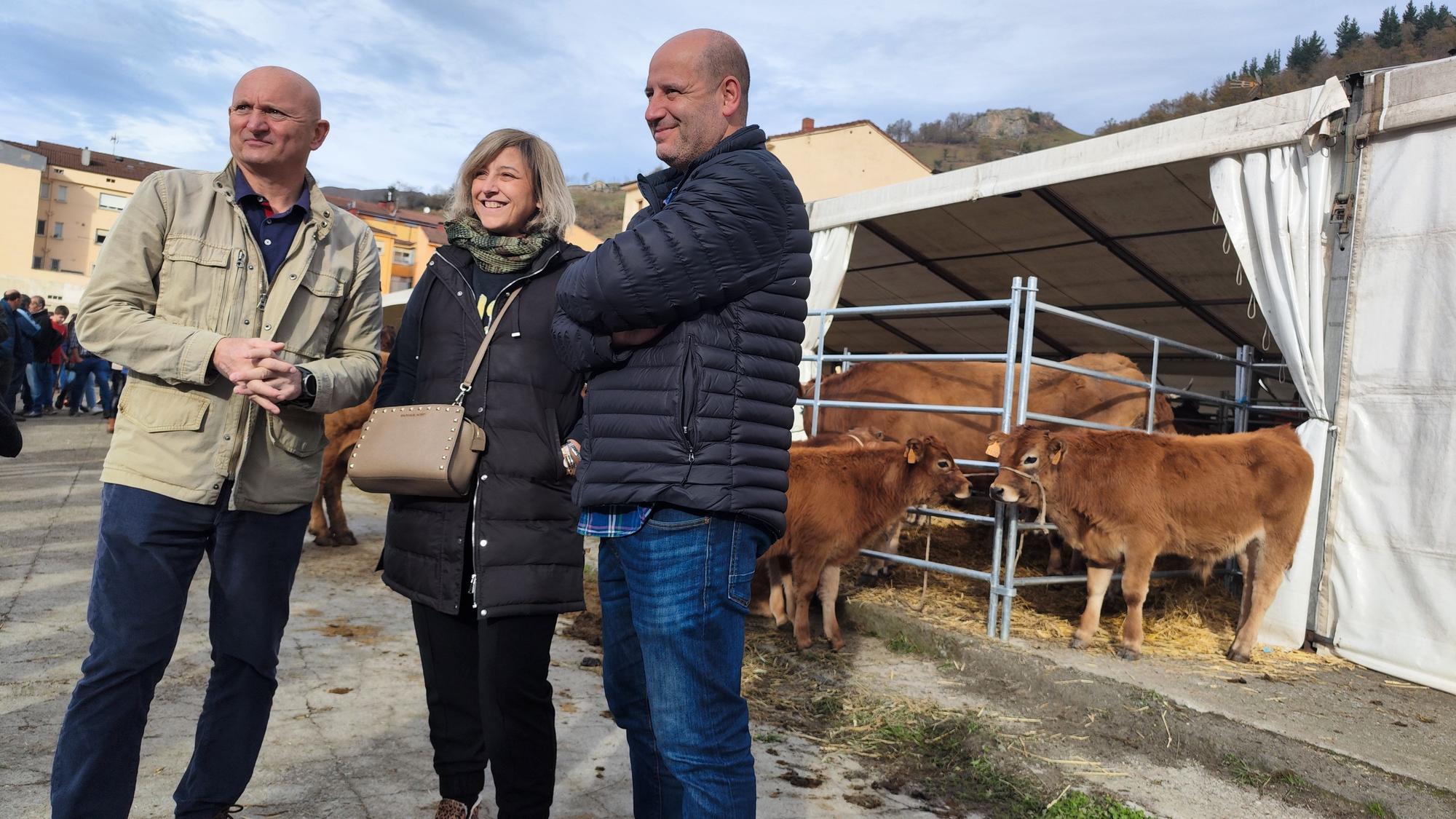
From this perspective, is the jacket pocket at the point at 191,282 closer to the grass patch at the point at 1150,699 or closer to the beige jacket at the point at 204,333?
the beige jacket at the point at 204,333

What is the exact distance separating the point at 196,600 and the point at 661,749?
14.3ft

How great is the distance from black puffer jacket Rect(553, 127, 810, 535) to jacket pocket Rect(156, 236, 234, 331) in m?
1.06

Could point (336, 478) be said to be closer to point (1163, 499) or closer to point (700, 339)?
point (1163, 499)

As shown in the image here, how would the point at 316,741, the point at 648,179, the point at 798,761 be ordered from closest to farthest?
the point at 648,179, the point at 316,741, the point at 798,761

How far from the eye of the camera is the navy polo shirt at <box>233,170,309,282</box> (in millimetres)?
2584

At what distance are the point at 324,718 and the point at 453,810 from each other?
4.35ft

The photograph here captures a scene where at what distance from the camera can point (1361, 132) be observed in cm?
540

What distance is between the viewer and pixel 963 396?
8.72 m

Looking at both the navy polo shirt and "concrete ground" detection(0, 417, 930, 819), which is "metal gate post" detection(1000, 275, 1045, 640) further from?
the navy polo shirt

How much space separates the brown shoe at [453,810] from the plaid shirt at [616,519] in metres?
1.08

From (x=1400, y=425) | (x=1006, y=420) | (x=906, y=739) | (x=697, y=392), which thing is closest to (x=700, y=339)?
(x=697, y=392)

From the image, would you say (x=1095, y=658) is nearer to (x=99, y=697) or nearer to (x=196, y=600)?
(x=99, y=697)

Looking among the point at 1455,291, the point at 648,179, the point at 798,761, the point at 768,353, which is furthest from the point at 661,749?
the point at 1455,291

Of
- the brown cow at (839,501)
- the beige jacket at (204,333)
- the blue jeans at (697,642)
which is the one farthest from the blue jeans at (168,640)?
the brown cow at (839,501)
